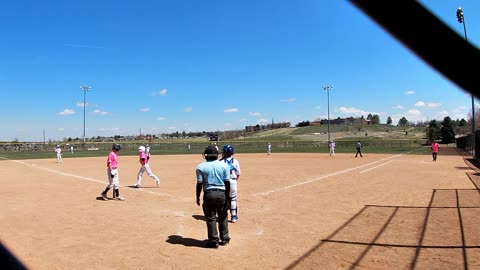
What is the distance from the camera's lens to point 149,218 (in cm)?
1026

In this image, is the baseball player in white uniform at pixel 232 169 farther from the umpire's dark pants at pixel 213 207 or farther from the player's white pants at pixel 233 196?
the umpire's dark pants at pixel 213 207

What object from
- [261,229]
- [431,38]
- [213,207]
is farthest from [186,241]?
[431,38]

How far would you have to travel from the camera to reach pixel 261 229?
9.05 m

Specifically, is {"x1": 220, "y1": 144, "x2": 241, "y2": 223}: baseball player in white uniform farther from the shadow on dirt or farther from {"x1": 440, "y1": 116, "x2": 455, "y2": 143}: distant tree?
{"x1": 440, "y1": 116, "x2": 455, "y2": 143}: distant tree

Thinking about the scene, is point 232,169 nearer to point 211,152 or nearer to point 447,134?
point 211,152

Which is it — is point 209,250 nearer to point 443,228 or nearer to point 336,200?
point 443,228

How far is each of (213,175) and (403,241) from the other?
3886mm

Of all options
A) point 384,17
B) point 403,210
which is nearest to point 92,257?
point 384,17

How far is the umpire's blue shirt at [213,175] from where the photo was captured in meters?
7.58

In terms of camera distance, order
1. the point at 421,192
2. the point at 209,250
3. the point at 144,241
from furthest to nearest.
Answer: the point at 421,192
the point at 144,241
the point at 209,250

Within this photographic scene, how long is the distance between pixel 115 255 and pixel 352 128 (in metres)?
123

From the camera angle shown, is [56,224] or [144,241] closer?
[144,241]

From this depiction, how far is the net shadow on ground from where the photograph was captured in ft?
21.3

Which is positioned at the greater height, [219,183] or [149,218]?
[219,183]
